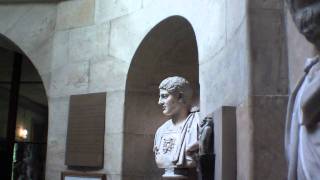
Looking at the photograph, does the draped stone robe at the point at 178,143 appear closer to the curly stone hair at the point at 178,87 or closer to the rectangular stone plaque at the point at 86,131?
the curly stone hair at the point at 178,87

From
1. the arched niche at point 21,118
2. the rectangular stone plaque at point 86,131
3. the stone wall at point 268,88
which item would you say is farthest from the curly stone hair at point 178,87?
the arched niche at point 21,118

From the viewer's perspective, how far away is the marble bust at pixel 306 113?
4.68ft

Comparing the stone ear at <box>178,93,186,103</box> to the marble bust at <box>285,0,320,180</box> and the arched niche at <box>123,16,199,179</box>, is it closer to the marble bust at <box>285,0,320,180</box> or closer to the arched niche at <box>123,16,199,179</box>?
the arched niche at <box>123,16,199,179</box>

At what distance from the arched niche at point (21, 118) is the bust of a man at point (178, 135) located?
307 cm

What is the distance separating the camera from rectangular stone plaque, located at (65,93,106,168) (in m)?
4.66

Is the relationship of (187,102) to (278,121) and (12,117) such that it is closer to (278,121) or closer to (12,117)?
(278,121)

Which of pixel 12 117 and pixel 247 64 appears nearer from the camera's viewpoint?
pixel 247 64

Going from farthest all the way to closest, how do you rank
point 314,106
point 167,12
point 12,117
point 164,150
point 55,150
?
point 12,117
point 55,150
point 167,12
point 164,150
point 314,106

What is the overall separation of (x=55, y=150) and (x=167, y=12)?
202 cm

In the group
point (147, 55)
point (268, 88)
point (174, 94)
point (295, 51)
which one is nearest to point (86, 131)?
point (147, 55)

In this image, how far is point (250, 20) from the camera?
8.08ft

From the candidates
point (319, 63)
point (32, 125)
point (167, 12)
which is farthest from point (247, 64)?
point (32, 125)

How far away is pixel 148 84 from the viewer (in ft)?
15.4

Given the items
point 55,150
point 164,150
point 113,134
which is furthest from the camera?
point 55,150
